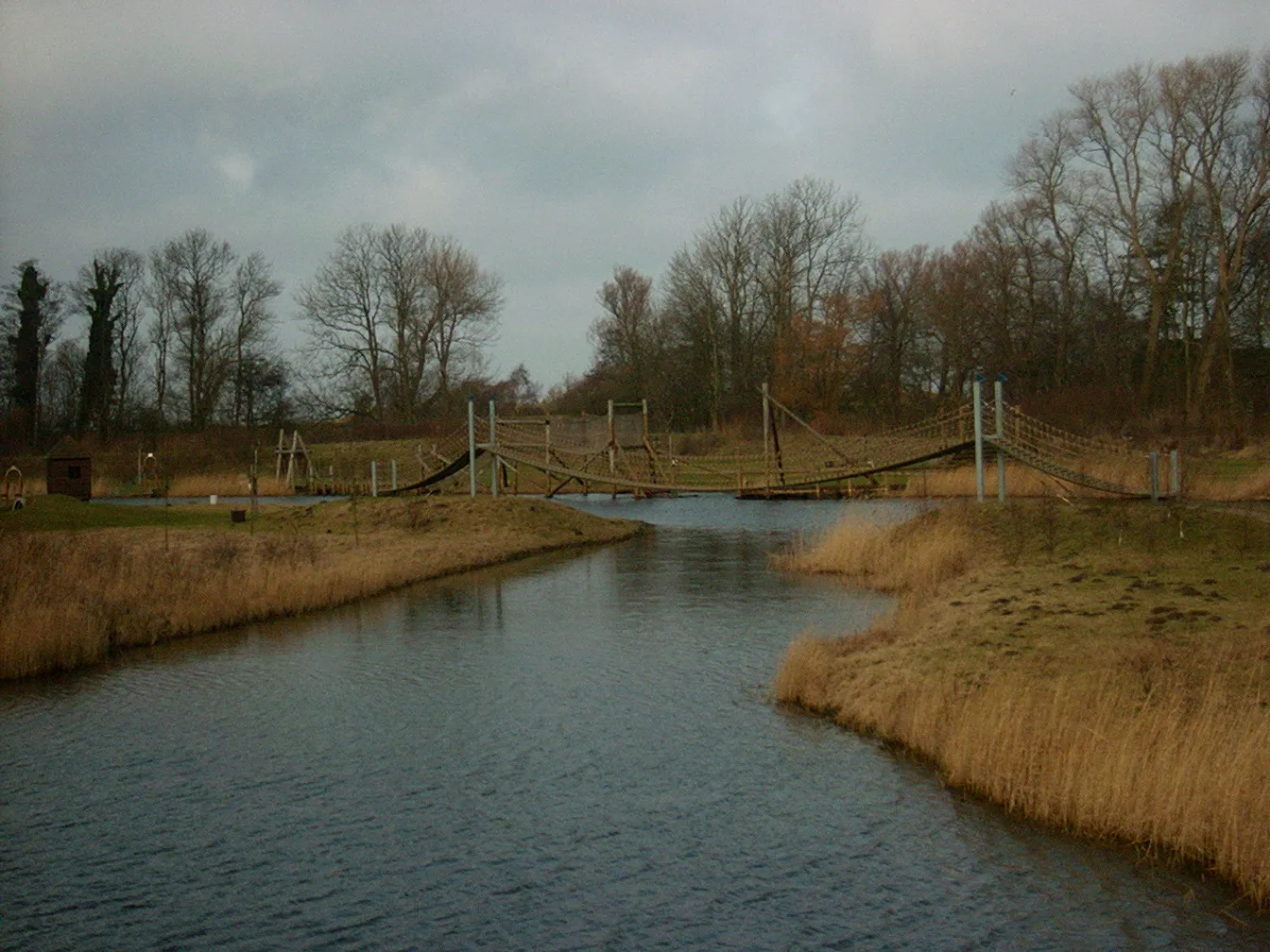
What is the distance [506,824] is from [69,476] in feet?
116

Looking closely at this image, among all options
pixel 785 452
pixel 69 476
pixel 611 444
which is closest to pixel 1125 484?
pixel 785 452

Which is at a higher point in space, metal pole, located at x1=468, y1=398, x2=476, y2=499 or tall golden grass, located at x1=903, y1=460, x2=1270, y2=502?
metal pole, located at x1=468, y1=398, x2=476, y2=499

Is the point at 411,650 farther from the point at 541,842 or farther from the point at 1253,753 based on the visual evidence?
the point at 1253,753

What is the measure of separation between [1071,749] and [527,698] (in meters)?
5.95

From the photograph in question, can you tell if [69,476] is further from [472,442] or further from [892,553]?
[892,553]

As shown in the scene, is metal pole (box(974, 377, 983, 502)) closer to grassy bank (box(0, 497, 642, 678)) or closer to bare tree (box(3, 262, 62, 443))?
grassy bank (box(0, 497, 642, 678))

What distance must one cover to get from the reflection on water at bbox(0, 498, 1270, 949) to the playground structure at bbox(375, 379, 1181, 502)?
12478 mm

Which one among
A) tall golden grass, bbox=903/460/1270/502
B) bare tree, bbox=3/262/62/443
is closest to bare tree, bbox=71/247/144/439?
bare tree, bbox=3/262/62/443

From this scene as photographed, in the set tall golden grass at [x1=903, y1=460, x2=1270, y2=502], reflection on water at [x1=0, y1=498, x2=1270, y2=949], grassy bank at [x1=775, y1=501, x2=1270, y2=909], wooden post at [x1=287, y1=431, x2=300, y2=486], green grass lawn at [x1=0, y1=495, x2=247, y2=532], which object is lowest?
reflection on water at [x1=0, y1=498, x2=1270, y2=949]

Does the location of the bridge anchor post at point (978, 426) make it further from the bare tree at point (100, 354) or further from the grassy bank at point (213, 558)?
the bare tree at point (100, 354)

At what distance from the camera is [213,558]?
20.2 m

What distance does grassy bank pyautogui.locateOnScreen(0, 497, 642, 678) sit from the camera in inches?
608

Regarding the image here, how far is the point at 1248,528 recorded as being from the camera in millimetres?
17500

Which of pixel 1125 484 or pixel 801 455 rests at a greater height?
pixel 801 455
